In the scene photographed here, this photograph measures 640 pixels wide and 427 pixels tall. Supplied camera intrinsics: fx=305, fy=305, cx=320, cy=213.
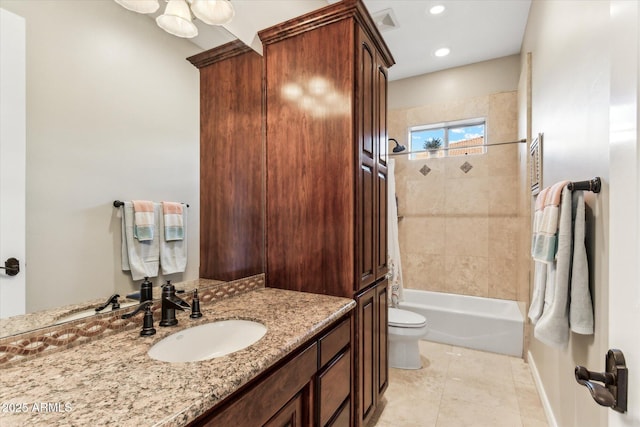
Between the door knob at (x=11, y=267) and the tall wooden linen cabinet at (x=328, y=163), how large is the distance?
106 cm

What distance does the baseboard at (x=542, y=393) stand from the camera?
5.99ft

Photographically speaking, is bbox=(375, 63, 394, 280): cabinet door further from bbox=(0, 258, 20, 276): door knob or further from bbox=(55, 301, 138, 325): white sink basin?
bbox=(0, 258, 20, 276): door knob

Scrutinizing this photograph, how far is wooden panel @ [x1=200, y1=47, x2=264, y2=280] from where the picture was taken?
150 centimetres

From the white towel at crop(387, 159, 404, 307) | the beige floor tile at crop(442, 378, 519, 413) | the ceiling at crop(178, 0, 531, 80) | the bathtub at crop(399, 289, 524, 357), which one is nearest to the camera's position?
the ceiling at crop(178, 0, 531, 80)

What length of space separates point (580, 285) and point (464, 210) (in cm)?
242

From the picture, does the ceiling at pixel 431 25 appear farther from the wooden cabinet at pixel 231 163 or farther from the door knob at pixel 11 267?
the door knob at pixel 11 267

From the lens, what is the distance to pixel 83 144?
1.01 m

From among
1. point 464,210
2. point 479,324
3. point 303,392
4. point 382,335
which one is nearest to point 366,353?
point 382,335

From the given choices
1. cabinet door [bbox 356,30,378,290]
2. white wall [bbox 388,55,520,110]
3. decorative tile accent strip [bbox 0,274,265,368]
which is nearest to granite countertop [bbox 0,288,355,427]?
decorative tile accent strip [bbox 0,274,265,368]

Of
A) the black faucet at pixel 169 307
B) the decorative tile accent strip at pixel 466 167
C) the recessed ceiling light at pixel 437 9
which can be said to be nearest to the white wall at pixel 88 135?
the black faucet at pixel 169 307

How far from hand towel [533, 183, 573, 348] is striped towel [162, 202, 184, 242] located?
163 centimetres

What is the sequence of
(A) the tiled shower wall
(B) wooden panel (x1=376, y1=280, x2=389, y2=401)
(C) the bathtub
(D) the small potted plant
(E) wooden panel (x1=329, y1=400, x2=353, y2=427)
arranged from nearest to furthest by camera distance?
(E) wooden panel (x1=329, y1=400, x2=353, y2=427)
(B) wooden panel (x1=376, y1=280, x2=389, y2=401)
(C) the bathtub
(A) the tiled shower wall
(D) the small potted plant

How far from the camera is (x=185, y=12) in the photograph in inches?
52.4

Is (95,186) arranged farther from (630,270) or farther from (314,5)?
(314,5)
